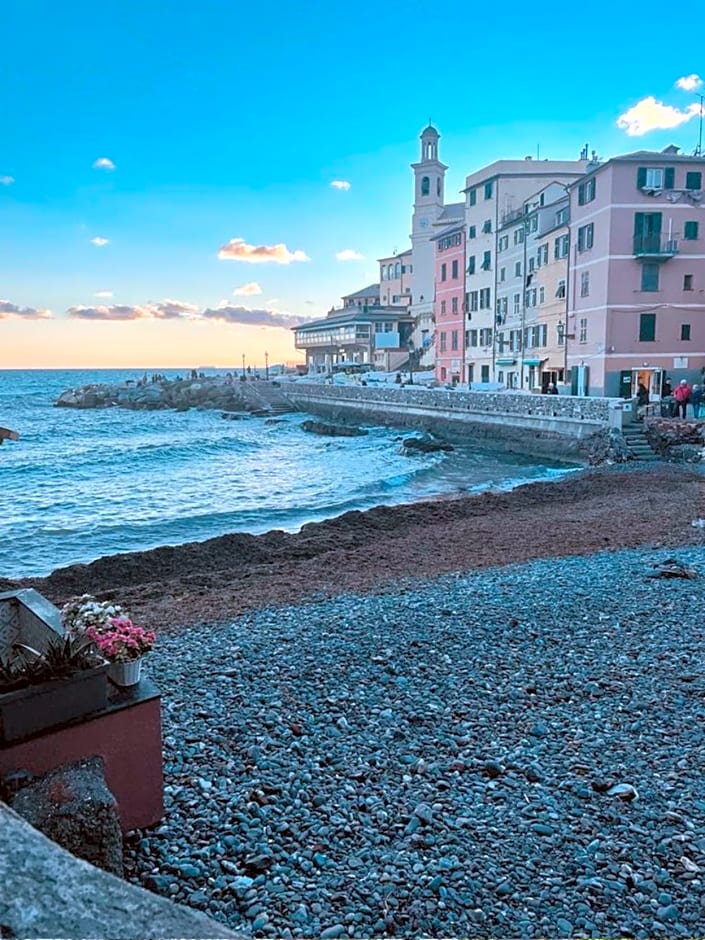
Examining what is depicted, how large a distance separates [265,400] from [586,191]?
133 feet

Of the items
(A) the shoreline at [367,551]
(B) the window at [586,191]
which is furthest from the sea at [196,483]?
(B) the window at [586,191]

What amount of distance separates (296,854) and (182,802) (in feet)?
2.94

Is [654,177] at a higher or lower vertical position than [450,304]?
higher

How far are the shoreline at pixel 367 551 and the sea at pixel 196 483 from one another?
8.55 feet

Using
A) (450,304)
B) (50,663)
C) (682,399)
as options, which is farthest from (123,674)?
(450,304)

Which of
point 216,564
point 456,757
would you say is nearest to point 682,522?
point 216,564

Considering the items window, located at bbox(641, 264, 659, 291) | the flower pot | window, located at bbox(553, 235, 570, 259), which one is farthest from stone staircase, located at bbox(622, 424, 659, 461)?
the flower pot

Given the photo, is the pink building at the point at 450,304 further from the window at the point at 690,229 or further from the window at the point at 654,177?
the window at the point at 690,229

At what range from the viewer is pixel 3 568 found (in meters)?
16.2

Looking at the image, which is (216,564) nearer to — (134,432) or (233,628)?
(233,628)

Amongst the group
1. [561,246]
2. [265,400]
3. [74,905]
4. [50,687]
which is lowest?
[50,687]

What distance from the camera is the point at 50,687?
376cm

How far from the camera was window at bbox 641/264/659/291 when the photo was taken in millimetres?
36469

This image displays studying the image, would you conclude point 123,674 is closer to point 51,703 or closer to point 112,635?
point 112,635
